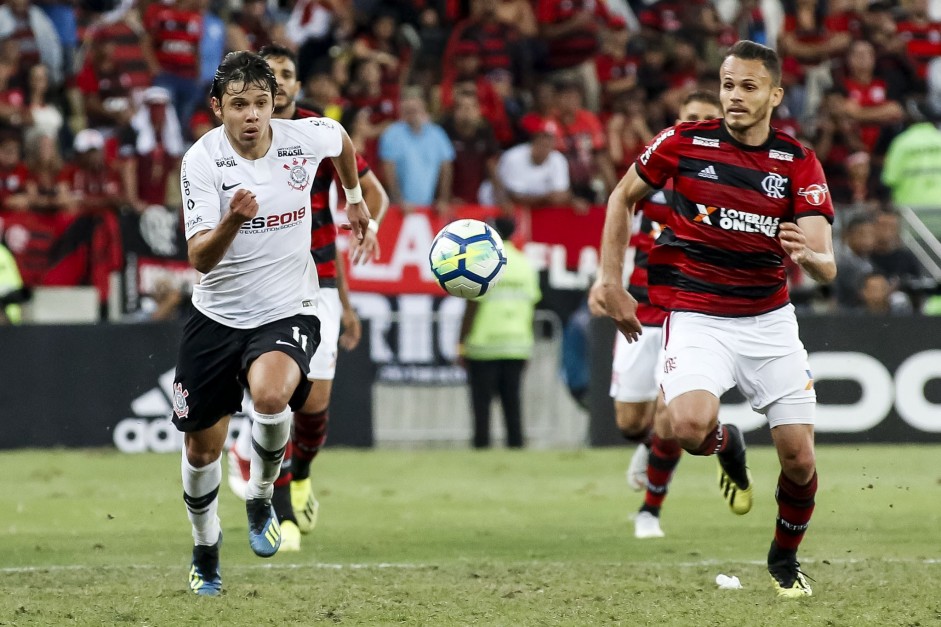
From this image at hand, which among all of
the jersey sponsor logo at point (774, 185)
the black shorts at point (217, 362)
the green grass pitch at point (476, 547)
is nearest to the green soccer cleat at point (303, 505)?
the green grass pitch at point (476, 547)

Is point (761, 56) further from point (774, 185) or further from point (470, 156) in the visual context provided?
point (470, 156)

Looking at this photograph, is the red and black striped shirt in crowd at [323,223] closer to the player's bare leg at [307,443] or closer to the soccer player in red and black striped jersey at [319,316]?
the soccer player in red and black striped jersey at [319,316]

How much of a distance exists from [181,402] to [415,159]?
983 cm

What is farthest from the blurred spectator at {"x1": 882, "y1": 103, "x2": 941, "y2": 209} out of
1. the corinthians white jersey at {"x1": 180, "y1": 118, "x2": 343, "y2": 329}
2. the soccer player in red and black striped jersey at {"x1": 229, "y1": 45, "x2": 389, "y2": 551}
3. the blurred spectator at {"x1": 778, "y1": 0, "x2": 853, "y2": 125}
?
the corinthians white jersey at {"x1": 180, "y1": 118, "x2": 343, "y2": 329}

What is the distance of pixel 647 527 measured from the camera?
9359mm

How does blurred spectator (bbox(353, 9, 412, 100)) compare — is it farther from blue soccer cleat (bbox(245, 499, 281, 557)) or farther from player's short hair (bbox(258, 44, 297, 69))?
blue soccer cleat (bbox(245, 499, 281, 557))

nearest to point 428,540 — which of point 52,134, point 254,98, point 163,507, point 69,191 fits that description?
point 163,507

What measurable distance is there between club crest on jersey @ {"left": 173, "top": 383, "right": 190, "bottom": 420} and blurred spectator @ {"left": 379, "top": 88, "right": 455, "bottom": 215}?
377 inches

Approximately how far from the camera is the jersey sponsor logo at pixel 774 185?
6996mm

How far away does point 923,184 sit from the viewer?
1727cm

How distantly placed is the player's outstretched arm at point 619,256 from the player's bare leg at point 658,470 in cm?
175

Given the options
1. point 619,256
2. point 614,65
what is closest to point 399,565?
point 619,256

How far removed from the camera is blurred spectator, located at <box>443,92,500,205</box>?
55.8ft

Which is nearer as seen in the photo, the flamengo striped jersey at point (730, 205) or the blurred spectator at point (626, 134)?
the flamengo striped jersey at point (730, 205)
